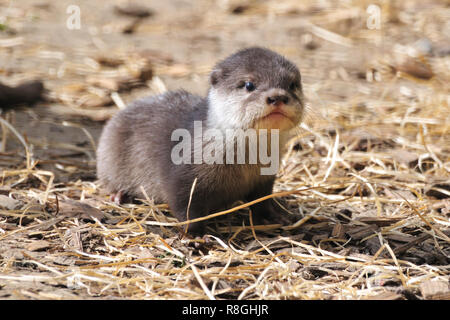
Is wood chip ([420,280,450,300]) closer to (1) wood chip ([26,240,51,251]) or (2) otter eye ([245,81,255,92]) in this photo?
(2) otter eye ([245,81,255,92])

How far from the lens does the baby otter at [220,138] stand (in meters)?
3.00

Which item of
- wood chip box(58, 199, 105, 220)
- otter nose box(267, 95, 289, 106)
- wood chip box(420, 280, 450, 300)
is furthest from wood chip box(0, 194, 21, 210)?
wood chip box(420, 280, 450, 300)

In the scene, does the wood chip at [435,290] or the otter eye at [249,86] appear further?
the otter eye at [249,86]

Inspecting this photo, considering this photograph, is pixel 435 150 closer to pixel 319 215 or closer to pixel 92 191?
pixel 319 215

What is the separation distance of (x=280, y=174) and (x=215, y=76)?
3.95 feet

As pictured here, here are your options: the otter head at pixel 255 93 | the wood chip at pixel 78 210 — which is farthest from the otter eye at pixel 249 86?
the wood chip at pixel 78 210

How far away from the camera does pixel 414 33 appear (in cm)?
730

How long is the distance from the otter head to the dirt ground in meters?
0.56

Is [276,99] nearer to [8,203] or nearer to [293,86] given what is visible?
[293,86]

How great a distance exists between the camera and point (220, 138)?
10.2ft

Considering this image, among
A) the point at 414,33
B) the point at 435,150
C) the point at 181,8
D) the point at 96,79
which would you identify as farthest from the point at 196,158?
the point at 181,8

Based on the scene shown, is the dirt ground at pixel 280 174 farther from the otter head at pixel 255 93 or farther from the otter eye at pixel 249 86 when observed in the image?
the otter eye at pixel 249 86

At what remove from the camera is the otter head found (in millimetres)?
2928

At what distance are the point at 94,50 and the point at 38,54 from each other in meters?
0.66
